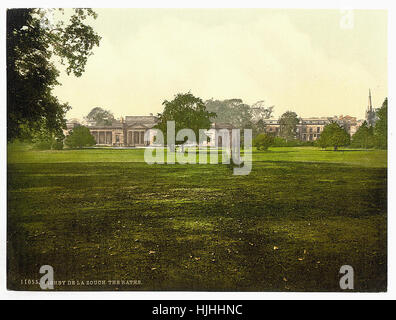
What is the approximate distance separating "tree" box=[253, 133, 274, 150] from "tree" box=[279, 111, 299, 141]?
9.3 inches

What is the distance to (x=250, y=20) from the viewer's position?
6137 mm

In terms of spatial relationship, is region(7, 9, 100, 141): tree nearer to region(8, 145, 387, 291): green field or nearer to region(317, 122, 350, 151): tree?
region(8, 145, 387, 291): green field

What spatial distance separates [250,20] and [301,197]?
3372 mm

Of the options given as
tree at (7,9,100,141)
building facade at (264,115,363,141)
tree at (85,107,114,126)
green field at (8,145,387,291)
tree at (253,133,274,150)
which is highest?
tree at (7,9,100,141)

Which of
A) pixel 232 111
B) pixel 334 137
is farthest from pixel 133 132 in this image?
pixel 334 137

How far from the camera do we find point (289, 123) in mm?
6383

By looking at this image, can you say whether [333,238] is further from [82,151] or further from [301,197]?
[82,151]

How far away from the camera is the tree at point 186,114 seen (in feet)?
20.7

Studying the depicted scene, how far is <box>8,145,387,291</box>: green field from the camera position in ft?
19.0

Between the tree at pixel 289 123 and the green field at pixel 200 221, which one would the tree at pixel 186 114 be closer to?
the green field at pixel 200 221

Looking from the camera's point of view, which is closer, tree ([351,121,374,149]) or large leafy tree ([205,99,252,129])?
large leafy tree ([205,99,252,129])

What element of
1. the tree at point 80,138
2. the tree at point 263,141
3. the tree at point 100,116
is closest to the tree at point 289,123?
the tree at point 263,141

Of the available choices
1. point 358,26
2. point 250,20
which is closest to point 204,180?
point 250,20

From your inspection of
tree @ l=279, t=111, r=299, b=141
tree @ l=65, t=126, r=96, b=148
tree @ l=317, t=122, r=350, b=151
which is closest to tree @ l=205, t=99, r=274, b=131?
tree @ l=279, t=111, r=299, b=141
